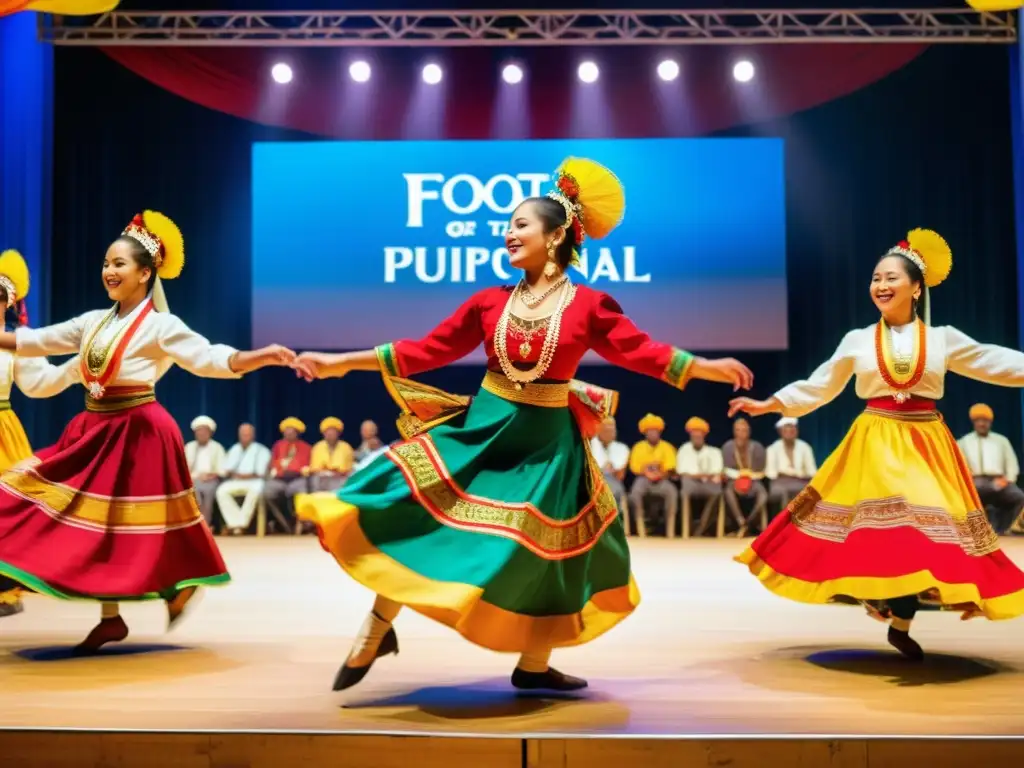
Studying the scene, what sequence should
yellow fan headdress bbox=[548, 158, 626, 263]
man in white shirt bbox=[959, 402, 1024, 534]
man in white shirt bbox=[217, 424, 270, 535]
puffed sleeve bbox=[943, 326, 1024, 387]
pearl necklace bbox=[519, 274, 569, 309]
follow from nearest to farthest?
pearl necklace bbox=[519, 274, 569, 309], yellow fan headdress bbox=[548, 158, 626, 263], puffed sleeve bbox=[943, 326, 1024, 387], man in white shirt bbox=[959, 402, 1024, 534], man in white shirt bbox=[217, 424, 270, 535]

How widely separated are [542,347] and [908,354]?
1.32 metres

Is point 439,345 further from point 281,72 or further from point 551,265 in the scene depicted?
point 281,72

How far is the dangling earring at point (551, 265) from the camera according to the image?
290 centimetres

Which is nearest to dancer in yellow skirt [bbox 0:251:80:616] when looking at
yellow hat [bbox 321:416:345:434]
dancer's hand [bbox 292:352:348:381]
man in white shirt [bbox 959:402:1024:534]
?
dancer's hand [bbox 292:352:348:381]

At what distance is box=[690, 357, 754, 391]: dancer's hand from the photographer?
8.84 ft

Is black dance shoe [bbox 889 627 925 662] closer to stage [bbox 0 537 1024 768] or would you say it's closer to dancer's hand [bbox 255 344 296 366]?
stage [bbox 0 537 1024 768]

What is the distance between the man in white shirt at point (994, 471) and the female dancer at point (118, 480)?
253 inches

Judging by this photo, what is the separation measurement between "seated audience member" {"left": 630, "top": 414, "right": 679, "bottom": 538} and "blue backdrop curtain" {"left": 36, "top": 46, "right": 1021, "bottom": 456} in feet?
3.00

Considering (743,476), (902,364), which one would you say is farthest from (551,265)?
(743,476)

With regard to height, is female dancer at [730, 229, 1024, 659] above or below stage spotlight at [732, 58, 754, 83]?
below

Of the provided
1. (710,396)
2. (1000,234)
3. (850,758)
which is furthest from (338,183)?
(850,758)

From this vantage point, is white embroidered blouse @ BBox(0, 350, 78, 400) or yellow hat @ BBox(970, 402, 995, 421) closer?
white embroidered blouse @ BBox(0, 350, 78, 400)

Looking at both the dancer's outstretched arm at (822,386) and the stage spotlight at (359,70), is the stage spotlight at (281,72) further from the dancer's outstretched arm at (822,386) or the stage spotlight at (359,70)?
the dancer's outstretched arm at (822,386)

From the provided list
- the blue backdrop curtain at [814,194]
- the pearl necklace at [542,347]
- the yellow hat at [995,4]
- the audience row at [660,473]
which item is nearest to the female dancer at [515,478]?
the pearl necklace at [542,347]
